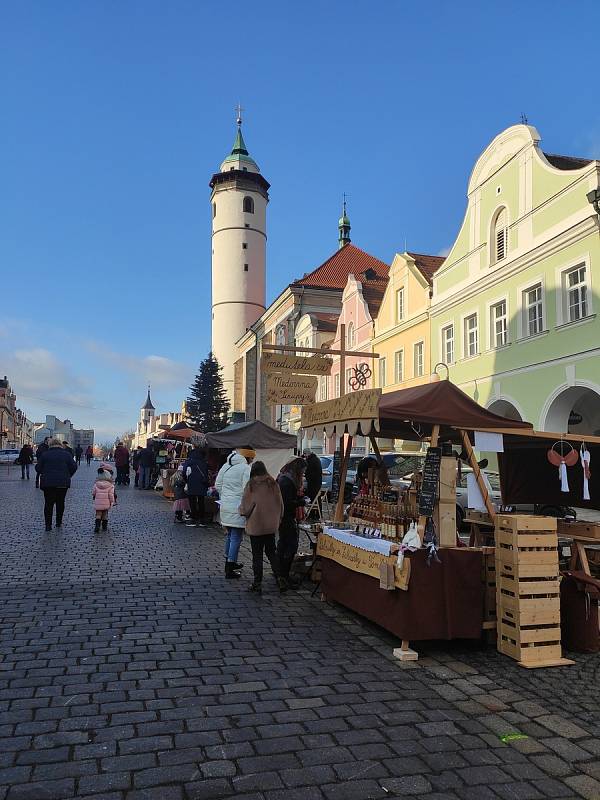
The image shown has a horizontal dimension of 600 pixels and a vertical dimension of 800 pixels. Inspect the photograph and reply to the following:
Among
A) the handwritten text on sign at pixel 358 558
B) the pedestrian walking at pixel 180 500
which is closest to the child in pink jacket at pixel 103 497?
the pedestrian walking at pixel 180 500

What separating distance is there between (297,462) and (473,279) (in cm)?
1818

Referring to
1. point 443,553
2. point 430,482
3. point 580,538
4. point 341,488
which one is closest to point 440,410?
point 430,482

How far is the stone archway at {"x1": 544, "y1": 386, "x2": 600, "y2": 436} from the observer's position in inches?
808

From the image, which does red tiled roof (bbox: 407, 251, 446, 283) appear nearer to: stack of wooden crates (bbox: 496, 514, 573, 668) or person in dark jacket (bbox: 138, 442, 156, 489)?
person in dark jacket (bbox: 138, 442, 156, 489)

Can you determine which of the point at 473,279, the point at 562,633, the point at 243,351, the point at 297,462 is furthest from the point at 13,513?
the point at 243,351

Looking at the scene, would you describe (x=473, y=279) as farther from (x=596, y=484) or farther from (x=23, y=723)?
(x=23, y=723)

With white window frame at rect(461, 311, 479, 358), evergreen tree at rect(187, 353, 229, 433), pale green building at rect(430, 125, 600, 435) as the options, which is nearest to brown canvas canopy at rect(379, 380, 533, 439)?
pale green building at rect(430, 125, 600, 435)

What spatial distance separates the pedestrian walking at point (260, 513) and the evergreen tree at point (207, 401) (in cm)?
5921

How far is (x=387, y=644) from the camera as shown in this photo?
20.9 feet

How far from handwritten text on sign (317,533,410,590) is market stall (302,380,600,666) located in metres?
0.05

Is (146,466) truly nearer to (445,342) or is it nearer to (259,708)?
(445,342)

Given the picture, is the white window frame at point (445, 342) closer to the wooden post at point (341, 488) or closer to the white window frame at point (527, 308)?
the white window frame at point (527, 308)

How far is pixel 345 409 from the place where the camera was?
7352 millimetres

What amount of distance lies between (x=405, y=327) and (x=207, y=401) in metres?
39.6
